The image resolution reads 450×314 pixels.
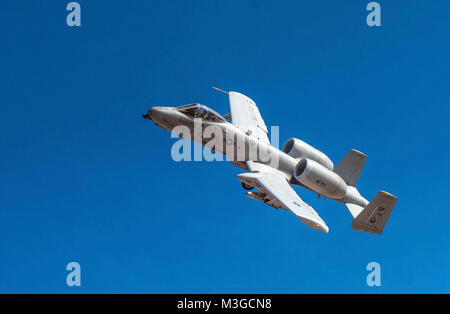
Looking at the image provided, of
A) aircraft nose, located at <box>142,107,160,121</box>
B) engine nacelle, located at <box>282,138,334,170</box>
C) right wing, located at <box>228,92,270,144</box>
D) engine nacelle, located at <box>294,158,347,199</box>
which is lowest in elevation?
engine nacelle, located at <box>294,158,347,199</box>

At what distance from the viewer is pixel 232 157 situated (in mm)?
22547

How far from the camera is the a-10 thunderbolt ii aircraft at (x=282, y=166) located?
20.3m

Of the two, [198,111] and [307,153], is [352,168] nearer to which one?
[307,153]

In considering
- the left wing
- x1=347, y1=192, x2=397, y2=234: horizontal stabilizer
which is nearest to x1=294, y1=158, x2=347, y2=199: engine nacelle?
the left wing

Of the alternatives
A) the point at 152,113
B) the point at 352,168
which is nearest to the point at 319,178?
the point at 352,168

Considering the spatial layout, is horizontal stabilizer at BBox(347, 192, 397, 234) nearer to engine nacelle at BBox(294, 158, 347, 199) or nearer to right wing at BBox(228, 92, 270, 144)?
engine nacelle at BBox(294, 158, 347, 199)

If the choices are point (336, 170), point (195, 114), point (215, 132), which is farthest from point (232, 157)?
point (336, 170)

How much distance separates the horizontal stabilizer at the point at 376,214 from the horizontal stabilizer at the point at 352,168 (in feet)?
14.9

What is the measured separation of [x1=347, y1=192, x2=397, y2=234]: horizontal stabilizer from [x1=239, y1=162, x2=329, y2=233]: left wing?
330 centimetres

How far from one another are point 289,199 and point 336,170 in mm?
6691

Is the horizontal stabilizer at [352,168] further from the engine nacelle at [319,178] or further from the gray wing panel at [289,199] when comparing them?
the gray wing panel at [289,199]

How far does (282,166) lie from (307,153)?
85.2 inches

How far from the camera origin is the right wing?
24.9 m

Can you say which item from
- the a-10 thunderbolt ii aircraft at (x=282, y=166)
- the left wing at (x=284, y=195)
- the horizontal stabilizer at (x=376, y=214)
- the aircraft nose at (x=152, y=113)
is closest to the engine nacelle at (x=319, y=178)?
the a-10 thunderbolt ii aircraft at (x=282, y=166)
